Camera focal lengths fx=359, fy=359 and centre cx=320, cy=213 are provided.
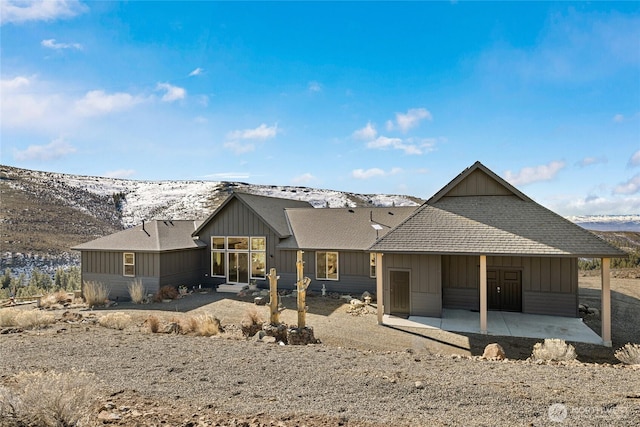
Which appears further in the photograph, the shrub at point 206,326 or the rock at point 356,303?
the rock at point 356,303

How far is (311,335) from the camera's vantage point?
10.1 metres

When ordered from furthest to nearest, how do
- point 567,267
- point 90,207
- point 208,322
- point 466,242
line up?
1. point 90,207
2. point 567,267
3. point 466,242
4. point 208,322

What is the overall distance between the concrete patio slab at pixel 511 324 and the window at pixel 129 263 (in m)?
12.7

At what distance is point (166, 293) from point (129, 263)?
9.21 ft

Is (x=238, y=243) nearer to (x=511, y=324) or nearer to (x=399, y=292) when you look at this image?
(x=399, y=292)

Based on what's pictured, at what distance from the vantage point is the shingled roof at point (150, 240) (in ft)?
58.2

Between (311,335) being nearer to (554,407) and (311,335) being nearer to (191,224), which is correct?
(554,407)

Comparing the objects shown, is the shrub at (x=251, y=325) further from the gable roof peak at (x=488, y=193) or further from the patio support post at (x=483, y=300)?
the gable roof peak at (x=488, y=193)

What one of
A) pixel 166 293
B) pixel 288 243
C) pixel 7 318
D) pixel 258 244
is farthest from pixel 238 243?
pixel 7 318

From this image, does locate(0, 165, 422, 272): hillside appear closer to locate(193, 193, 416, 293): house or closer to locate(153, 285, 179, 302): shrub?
locate(153, 285, 179, 302): shrub

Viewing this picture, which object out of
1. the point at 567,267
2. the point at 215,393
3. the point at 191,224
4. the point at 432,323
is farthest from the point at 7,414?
the point at 191,224

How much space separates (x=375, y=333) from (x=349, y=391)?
18.0 ft

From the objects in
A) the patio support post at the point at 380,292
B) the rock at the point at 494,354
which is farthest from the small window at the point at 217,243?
the rock at the point at 494,354
